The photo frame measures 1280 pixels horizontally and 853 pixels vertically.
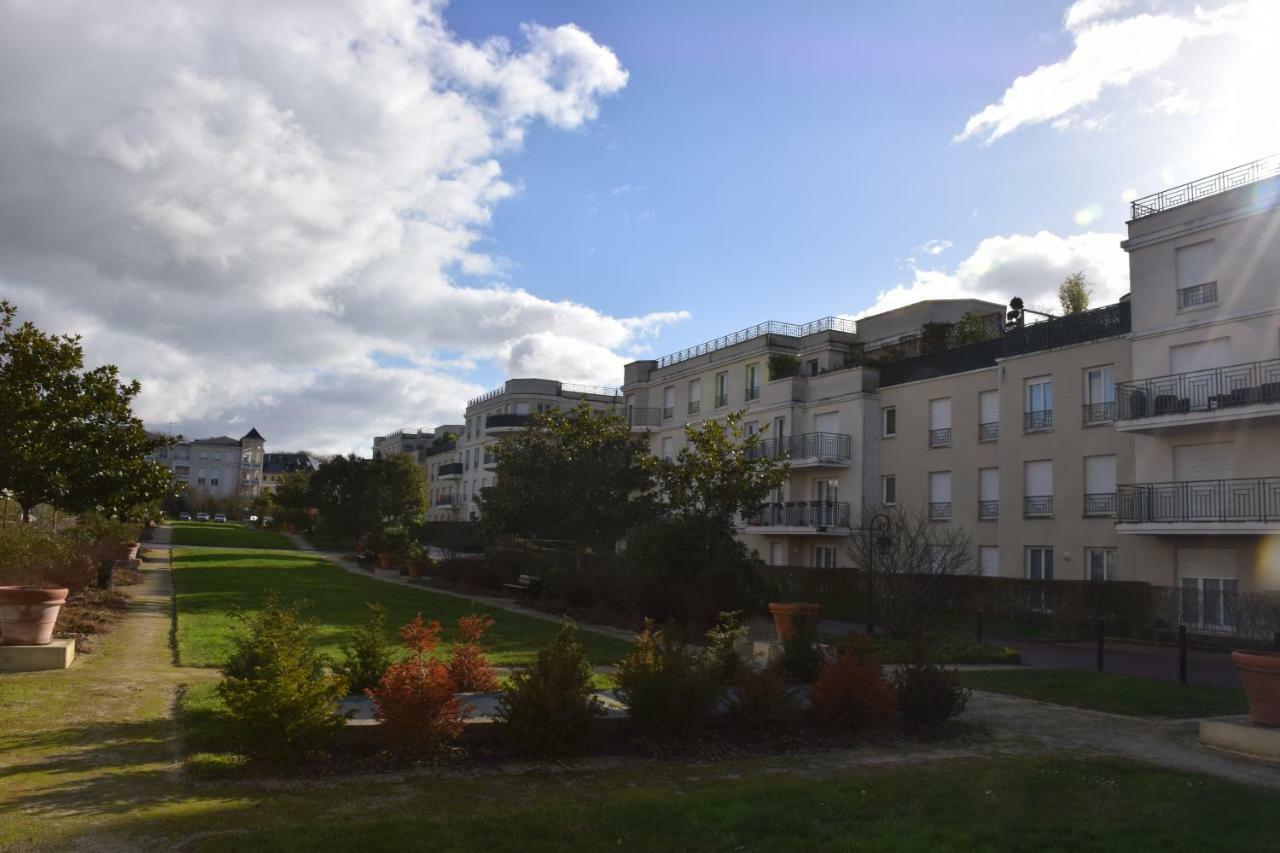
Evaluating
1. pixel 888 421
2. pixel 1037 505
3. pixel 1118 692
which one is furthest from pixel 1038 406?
Answer: pixel 1118 692

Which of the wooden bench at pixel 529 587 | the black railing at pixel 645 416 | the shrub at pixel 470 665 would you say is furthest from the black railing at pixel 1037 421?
the shrub at pixel 470 665

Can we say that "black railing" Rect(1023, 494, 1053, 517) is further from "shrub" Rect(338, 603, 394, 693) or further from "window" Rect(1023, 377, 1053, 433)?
"shrub" Rect(338, 603, 394, 693)

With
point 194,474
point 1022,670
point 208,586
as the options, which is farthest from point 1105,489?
point 194,474

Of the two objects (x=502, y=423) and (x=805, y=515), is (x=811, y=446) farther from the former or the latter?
(x=502, y=423)

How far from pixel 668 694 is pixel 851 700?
193 centimetres

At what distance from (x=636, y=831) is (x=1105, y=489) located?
2553 cm

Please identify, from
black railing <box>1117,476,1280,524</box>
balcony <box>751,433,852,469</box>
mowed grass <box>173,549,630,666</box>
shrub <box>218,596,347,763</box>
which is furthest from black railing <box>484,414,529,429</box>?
shrub <box>218,596,347,763</box>

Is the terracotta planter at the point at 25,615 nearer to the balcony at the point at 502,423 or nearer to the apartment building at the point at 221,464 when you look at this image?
the balcony at the point at 502,423

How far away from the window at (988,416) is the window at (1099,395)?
135 inches

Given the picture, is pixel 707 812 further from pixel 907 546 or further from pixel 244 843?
pixel 907 546

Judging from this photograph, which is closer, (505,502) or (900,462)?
→ (505,502)

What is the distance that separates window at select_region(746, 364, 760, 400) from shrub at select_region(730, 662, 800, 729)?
3391 cm

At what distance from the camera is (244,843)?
5227 mm

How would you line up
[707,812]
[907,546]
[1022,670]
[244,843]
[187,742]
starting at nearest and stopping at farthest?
[244,843] < [707,812] < [187,742] < [1022,670] < [907,546]
